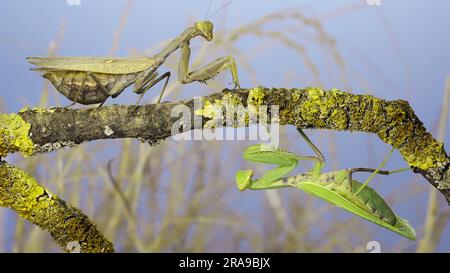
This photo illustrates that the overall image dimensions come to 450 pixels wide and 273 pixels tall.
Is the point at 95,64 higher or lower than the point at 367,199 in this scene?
higher

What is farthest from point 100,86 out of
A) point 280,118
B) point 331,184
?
point 331,184

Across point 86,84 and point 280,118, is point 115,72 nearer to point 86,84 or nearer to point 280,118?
point 86,84

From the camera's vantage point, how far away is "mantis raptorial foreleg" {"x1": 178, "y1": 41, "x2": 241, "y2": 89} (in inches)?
43.3

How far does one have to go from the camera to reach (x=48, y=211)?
3.48ft

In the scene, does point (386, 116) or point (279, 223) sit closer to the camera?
point (386, 116)

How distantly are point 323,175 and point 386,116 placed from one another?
0.59 feet

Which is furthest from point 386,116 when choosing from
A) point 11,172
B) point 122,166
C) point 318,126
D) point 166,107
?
point 122,166

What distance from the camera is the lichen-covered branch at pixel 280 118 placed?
3.18ft

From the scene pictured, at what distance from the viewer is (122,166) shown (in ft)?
6.17

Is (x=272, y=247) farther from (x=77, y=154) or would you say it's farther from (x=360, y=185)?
(x=360, y=185)

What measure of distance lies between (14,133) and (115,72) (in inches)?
10.2

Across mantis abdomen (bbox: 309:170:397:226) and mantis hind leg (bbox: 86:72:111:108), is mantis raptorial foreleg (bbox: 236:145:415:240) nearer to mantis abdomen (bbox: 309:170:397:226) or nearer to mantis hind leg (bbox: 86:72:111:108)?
mantis abdomen (bbox: 309:170:397:226)

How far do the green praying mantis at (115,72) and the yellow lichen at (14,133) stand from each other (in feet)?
0.44

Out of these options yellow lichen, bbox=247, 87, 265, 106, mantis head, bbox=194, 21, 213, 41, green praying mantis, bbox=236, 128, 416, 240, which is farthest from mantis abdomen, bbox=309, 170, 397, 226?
mantis head, bbox=194, 21, 213, 41
